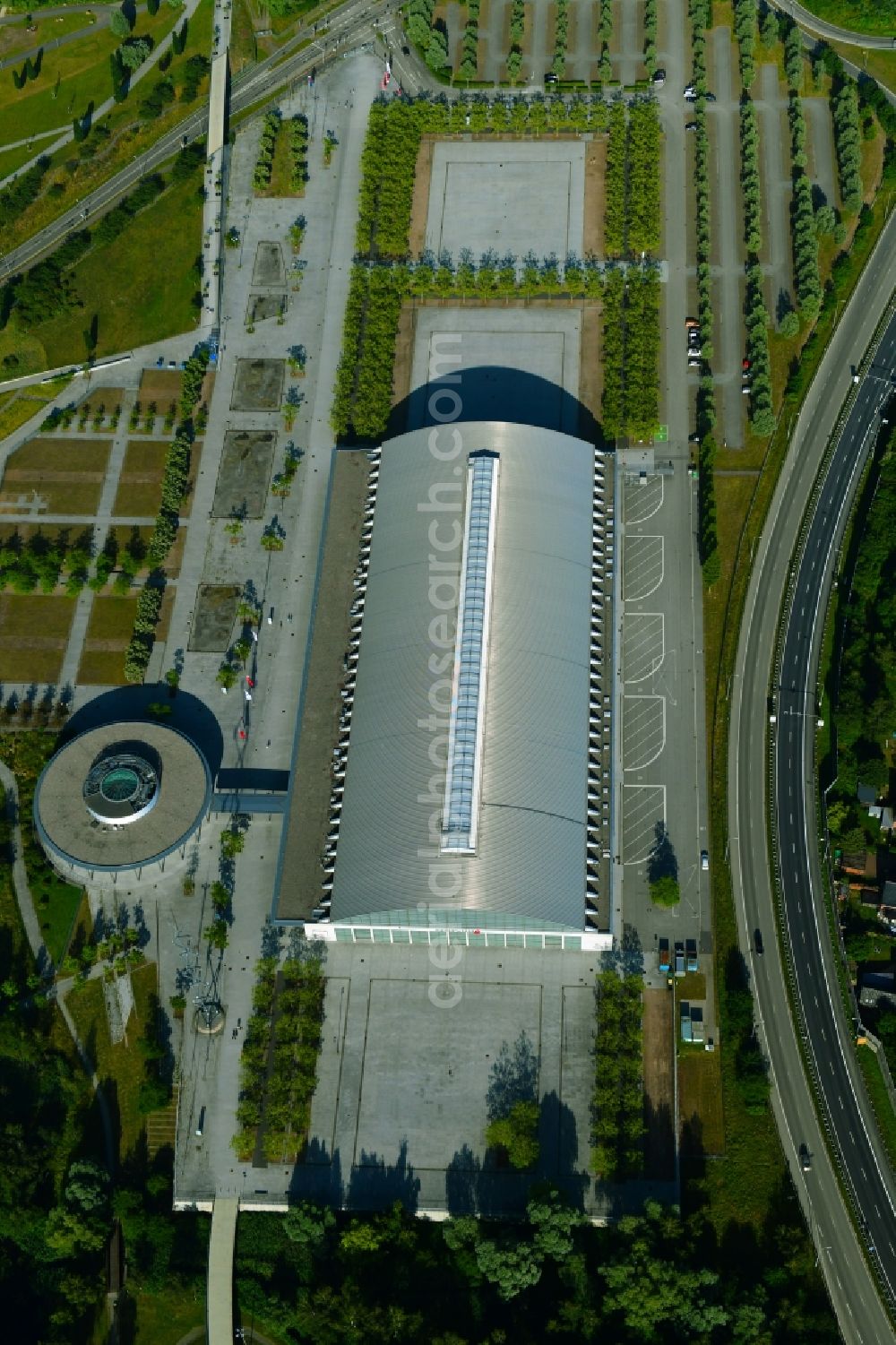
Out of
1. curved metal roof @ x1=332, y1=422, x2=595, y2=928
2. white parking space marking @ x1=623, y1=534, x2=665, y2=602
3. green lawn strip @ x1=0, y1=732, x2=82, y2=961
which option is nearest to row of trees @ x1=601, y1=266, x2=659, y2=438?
curved metal roof @ x1=332, y1=422, x2=595, y2=928

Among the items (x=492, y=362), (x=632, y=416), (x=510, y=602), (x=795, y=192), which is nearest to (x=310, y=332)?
(x=492, y=362)

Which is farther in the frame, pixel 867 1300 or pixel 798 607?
pixel 798 607

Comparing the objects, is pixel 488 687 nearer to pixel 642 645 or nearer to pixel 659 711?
pixel 659 711

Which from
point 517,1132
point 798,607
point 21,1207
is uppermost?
point 798,607

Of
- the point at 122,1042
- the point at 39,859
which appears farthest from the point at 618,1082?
the point at 39,859

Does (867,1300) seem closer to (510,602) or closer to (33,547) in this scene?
(510,602)

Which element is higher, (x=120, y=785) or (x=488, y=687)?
(x=488, y=687)
